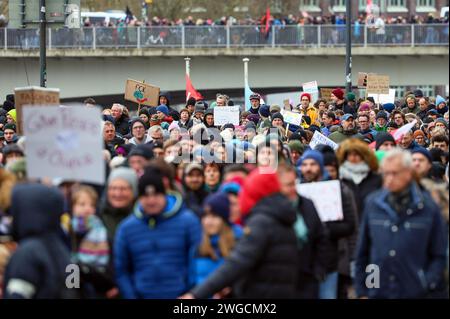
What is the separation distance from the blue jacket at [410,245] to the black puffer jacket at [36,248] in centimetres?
220

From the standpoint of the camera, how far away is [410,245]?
10.8 m

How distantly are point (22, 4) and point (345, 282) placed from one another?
12864 mm

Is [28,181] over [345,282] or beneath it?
over

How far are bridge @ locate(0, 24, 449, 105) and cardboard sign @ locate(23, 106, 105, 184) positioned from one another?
34543 mm

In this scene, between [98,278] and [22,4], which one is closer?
[98,278]

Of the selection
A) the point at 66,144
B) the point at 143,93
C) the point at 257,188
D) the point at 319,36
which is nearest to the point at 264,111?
the point at 143,93

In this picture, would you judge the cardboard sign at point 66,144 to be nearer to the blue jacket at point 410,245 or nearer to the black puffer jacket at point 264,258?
the black puffer jacket at point 264,258

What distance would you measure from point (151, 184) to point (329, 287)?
2.07m

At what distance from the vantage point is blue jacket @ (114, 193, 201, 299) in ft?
35.0

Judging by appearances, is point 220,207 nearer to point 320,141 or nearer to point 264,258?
point 264,258

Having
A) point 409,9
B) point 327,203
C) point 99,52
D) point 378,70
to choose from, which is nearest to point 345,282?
point 327,203

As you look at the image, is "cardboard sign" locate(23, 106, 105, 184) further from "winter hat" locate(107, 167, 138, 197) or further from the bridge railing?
the bridge railing

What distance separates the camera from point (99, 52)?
47.4 metres
